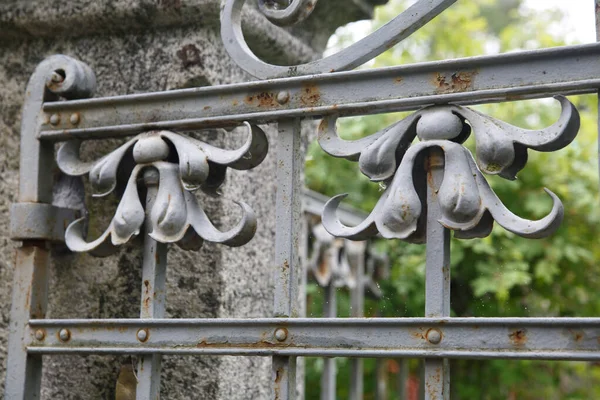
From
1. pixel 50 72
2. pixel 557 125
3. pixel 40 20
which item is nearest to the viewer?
pixel 557 125

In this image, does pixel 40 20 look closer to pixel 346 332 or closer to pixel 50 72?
pixel 50 72

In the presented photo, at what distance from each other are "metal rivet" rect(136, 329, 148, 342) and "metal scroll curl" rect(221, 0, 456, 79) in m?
0.46

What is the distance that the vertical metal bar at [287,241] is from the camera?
1.25m

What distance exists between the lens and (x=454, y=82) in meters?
1.20

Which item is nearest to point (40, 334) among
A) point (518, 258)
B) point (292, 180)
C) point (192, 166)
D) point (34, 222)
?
point (34, 222)

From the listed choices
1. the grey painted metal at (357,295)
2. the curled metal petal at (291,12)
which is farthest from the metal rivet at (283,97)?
the grey painted metal at (357,295)

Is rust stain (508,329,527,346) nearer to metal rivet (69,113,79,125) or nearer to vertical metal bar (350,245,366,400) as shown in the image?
metal rivet (69,113,79,125)

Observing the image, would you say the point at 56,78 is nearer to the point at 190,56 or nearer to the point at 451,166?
the point at 190,56

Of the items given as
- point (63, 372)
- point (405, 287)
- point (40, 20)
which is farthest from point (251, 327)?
point (405, 287)

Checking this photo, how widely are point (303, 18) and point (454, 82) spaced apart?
285 millimetres

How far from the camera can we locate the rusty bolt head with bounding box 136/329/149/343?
52.4 inches

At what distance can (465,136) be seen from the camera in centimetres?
122

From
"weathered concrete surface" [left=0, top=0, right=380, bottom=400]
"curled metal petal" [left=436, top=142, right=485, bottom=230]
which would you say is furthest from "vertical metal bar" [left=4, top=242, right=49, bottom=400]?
"curled metal petal" [left=436, top=142, right=485, bottom=230]

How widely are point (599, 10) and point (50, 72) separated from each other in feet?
3.15
